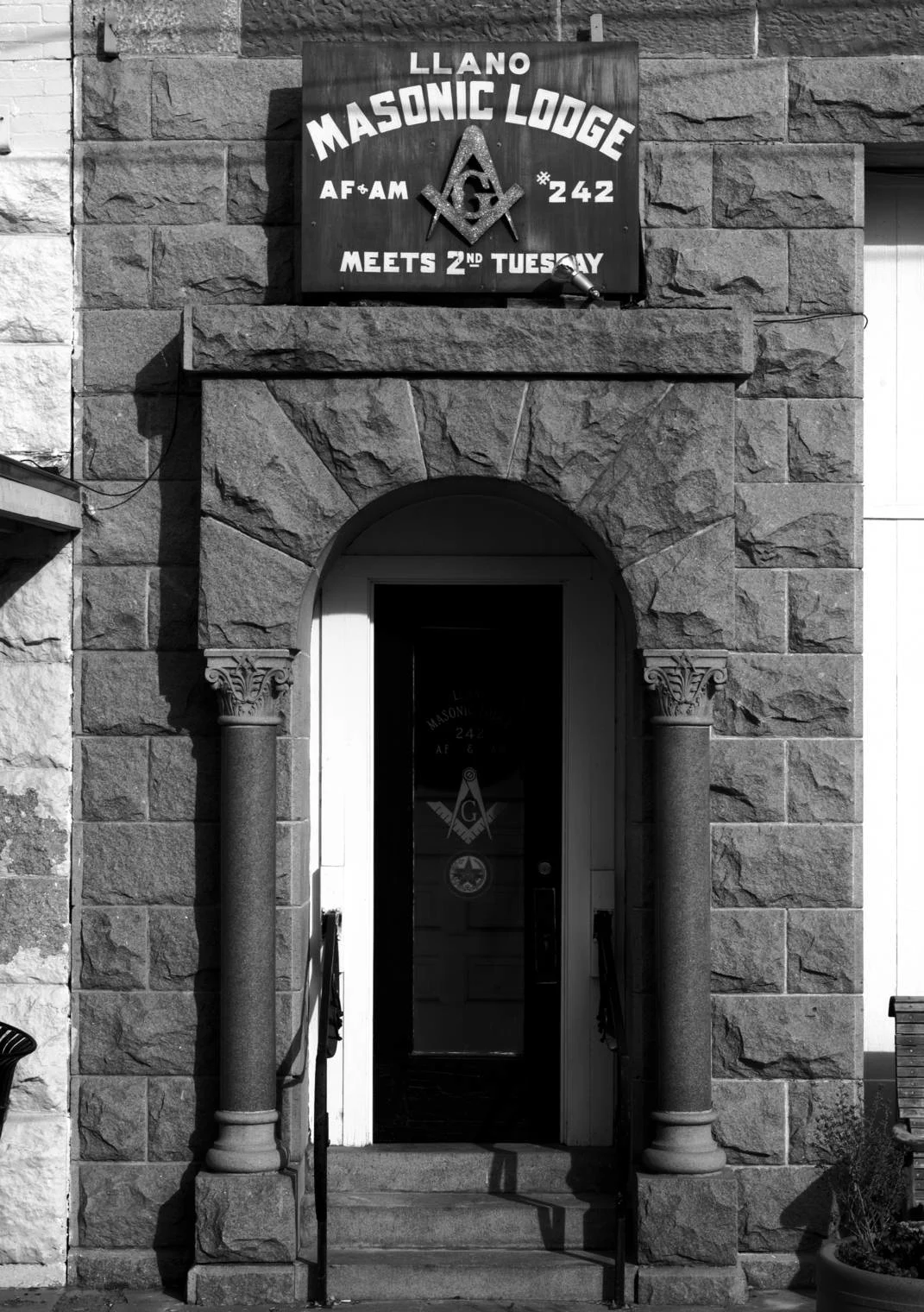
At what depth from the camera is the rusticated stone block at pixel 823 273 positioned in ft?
22.1

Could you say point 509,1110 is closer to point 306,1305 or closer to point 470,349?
point 306,1305

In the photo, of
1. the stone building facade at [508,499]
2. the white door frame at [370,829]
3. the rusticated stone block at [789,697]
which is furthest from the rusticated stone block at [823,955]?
the white door frame at [370,829]

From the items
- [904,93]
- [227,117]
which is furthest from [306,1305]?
[904,93]

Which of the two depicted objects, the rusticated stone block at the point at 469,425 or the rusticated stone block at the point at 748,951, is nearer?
the rusticated stone block at the point at 469,425

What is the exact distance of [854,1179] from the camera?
6.21 metres

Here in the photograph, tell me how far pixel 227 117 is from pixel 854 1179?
16.7ft

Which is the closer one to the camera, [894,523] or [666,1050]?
[666,1050]

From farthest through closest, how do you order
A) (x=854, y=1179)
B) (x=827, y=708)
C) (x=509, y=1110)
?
1. (x=509, y=1110)
2. (x=827, y=708)
3. (x=854, y=1179)

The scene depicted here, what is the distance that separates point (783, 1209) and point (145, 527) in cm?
391

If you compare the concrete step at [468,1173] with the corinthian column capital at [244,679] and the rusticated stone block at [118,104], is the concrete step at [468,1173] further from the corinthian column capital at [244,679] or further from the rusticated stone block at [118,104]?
the rusticated stone block at [118,104]

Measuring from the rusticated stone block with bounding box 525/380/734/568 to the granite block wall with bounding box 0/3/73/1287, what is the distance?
210 centimetres

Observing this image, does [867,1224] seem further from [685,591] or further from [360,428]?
[360,428]

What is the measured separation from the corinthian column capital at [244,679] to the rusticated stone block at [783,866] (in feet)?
6.42

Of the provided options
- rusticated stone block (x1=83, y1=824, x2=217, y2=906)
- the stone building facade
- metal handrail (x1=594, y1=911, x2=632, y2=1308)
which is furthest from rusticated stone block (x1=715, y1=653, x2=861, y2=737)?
rusticated stone block (x1=83, y1=824, x2=217, y2=906)
